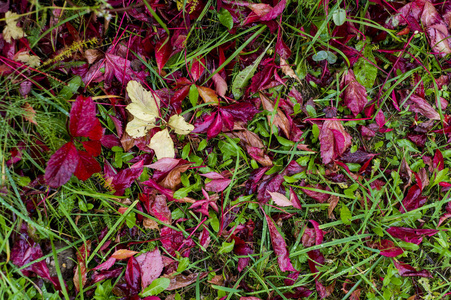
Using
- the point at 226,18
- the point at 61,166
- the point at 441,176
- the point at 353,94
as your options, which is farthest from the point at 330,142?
the point at 61,166

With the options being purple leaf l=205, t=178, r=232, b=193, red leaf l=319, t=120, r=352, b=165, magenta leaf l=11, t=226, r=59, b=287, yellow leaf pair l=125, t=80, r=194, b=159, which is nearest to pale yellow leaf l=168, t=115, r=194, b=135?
yellow leaf pair l=125, t=80, r=194, b=159

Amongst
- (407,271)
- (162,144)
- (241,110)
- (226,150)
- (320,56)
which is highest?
(320,56)

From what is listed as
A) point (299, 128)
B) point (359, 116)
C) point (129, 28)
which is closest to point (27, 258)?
point (129, 28)

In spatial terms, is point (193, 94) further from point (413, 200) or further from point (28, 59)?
point (413, 200)

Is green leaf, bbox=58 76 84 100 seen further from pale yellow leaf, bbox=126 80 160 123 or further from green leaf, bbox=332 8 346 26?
green leaf, bbox=332 8 346 26

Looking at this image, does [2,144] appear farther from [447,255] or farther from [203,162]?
[447,255]
